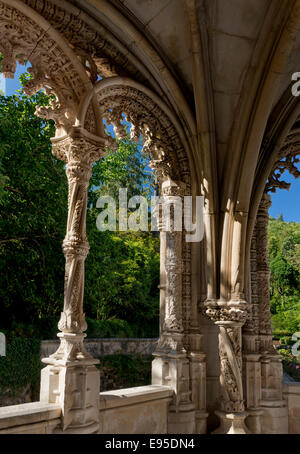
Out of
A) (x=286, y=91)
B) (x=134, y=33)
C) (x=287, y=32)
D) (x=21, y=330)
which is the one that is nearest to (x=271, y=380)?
(x=286, y=91)

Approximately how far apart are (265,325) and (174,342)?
1.38 m

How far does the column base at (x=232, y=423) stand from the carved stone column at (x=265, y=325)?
862 mm

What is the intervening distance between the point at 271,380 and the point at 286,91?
3.32m

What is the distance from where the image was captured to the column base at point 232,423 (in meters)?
3.83

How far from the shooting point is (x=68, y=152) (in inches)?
134

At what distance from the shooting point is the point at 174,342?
4.10 meters

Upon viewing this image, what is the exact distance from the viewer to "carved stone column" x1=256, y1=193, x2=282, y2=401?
470 cm

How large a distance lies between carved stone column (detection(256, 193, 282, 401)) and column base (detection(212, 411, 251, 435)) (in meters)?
0.86

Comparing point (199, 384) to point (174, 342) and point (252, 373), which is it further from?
point (252, 373)

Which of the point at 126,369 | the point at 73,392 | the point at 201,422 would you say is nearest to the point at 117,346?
the point at 126,369

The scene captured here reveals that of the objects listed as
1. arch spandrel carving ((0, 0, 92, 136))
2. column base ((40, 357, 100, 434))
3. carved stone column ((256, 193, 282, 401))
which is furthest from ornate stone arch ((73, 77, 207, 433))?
column base ((40, 357, 100, 434))

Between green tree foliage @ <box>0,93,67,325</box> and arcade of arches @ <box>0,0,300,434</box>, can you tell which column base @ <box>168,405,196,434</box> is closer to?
arcade of arches @ <box>0,0,300,434</box>

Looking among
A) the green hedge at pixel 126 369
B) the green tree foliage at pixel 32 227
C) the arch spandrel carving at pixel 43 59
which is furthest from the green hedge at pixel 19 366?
the arch spandrel carving at pixel 43 59

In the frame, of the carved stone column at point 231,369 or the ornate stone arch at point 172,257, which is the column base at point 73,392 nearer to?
the ornate stone arch at point 172,257
